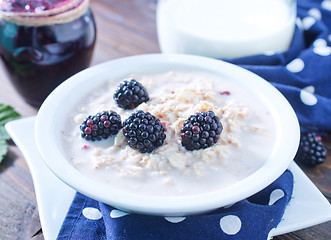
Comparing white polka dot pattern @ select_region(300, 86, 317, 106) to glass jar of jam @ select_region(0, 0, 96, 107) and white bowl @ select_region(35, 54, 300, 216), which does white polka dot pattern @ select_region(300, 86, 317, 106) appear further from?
glass jar of jam @ select_region(0, 0, 96, 107)

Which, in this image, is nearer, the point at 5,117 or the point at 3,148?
the point at 3,148

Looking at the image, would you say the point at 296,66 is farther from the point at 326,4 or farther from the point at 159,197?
the point at 159,197

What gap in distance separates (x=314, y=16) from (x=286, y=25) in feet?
1.12

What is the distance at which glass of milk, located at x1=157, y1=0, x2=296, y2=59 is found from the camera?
182 cm

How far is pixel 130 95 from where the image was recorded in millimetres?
1274

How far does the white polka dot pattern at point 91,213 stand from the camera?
1.19 m

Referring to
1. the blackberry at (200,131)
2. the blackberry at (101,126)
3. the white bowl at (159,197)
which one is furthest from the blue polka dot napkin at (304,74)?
the blackberry at (101,126)

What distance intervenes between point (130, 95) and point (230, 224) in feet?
1.60

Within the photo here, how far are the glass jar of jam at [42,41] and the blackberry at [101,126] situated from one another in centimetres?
54

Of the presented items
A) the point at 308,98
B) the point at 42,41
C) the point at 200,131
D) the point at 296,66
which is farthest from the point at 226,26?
the point at 200,131

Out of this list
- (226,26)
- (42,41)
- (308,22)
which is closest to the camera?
(42,41)

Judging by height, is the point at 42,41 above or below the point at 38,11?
below

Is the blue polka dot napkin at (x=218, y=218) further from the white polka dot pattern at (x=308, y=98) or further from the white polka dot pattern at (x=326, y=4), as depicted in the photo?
the white polka dot pattern at (x=326, y=4)

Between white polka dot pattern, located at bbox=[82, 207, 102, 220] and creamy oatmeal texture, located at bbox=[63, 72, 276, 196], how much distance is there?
6.2 inches
